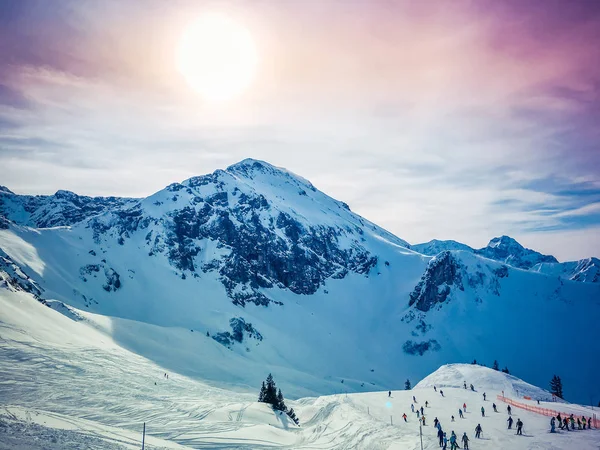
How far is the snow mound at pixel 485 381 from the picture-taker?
68.4 metres

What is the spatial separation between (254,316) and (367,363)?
50398mm

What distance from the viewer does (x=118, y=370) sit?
61969 millimetres

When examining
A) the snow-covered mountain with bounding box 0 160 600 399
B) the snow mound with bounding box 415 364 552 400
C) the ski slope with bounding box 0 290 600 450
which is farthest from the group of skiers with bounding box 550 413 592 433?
the snow-covered mountain with bounding box 0 160 600 399

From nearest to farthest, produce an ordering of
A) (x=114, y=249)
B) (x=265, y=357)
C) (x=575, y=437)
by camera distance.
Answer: (x=575, y=437)
(x=265, y=357)
(x=114, y=249)

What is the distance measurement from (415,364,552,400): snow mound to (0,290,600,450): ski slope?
1.47 metres

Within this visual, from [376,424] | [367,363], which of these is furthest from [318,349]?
[376,424]

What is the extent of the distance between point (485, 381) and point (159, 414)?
189ft

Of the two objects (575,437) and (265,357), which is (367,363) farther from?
(575,437)

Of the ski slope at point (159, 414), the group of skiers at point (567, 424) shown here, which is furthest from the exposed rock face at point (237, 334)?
the group of skiers at point (567, 424)

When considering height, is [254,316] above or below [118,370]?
above

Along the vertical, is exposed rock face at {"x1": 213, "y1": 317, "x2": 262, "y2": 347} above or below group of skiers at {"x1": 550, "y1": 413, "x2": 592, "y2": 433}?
above

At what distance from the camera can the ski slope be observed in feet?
97.3

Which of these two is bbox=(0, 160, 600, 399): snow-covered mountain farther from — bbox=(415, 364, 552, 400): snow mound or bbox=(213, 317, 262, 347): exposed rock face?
bbox=(415, 364, 552, 400): snow mound

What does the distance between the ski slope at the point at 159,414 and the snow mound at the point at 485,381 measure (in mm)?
1474
